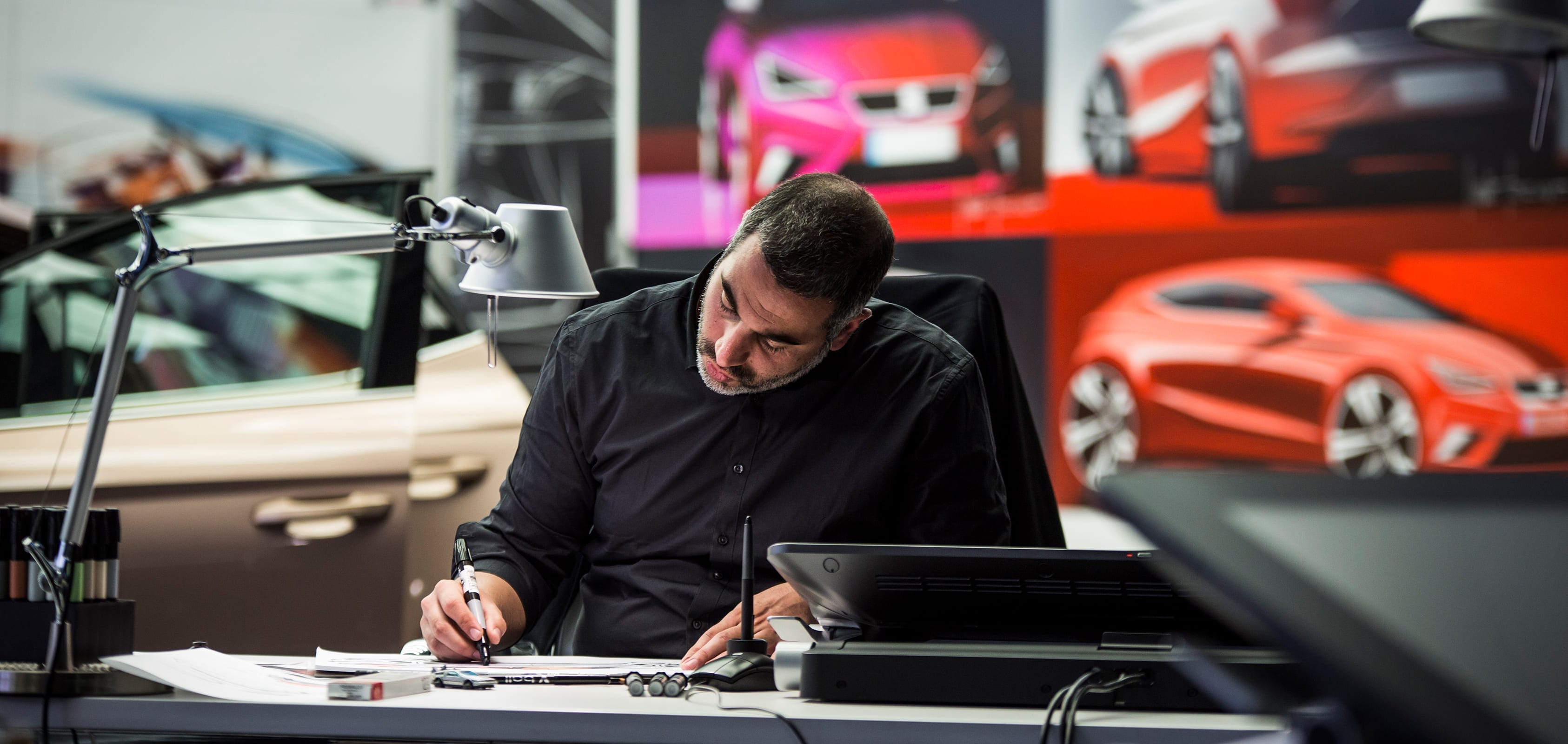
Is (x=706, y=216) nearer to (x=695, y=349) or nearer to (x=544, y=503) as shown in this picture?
(x=695, y=349)

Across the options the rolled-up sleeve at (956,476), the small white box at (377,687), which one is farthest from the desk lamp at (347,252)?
the rolled-up sleeve at (956,476)

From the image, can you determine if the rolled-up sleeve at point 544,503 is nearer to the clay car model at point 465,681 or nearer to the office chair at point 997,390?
the office chair at point 997,390

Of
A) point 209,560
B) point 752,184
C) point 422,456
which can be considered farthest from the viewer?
point 752,184

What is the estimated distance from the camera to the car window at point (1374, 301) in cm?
360

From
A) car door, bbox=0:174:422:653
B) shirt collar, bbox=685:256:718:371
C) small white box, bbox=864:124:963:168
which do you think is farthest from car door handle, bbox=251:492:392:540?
small white box, bbox=864:124:963:168

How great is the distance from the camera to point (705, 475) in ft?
5.74

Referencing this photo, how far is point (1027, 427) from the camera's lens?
6.32 feet

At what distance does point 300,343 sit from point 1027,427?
165cm

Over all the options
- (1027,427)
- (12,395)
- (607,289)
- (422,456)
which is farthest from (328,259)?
(1027,427)

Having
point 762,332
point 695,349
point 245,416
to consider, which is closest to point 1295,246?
point 695,349

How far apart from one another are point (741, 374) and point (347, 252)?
1.93 ft

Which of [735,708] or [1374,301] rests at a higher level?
[1374,301]

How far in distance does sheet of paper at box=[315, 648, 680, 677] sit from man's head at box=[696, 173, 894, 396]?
44cm

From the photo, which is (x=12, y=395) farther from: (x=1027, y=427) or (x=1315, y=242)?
(x=1315, y=242)
